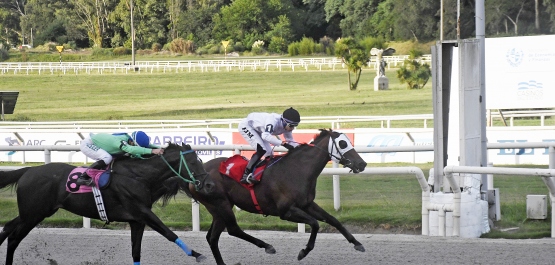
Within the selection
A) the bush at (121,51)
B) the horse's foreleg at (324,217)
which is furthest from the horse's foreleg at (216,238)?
the bush at (121,51)

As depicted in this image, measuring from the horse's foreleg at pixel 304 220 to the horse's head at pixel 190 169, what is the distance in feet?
2.72

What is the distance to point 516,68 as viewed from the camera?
1916 centimetres

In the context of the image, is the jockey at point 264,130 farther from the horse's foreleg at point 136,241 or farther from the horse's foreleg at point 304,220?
the horse's foreleg at point 136,241

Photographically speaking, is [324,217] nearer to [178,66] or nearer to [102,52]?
[178,66]

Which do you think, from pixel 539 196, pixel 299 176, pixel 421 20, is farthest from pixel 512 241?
pixel 421 20

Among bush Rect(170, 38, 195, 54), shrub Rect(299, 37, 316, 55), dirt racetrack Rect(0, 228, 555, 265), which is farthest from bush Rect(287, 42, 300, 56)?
dirt racetrack Rect(0, 228, 555, 265)

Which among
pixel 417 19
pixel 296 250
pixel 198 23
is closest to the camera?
pixel 296 250

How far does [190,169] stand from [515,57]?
14034mm

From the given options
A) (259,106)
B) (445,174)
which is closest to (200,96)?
(259,106)

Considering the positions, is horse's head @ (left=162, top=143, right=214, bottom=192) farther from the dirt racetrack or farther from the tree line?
the tree line

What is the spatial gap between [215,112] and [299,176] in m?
24.1

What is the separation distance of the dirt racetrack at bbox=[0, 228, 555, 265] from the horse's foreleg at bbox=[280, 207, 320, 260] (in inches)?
6.2

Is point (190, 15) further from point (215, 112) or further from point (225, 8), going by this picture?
point (215, 112)

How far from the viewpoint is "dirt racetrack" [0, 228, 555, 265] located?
7.12 m
